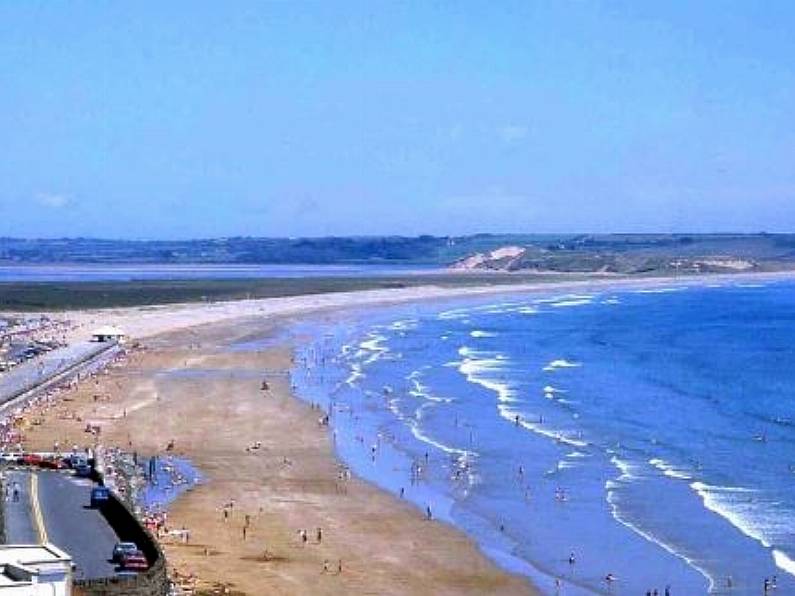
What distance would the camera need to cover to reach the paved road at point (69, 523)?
84.8 feet

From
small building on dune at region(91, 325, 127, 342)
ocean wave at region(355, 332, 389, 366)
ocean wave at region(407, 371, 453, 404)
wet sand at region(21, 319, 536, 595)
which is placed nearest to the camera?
wet sand at region(21, 319, 536, 595)

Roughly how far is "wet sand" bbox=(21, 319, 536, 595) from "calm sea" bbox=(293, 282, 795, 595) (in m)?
1.27

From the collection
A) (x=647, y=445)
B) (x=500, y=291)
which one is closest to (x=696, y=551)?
(x=647, y=445)

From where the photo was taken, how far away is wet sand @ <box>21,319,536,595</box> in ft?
102

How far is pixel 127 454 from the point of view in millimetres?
44500

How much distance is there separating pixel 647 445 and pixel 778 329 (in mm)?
51428

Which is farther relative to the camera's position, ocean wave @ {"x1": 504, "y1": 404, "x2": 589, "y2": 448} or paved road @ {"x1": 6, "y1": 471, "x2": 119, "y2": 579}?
ocean wave @ {"x1": 504, "y1": 404, "x2": 589, "y2": 448}

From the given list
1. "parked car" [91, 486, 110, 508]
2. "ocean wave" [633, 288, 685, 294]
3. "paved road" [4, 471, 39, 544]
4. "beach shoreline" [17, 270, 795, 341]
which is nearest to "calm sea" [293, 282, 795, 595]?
"parked car" [91, 486, 110, 508]

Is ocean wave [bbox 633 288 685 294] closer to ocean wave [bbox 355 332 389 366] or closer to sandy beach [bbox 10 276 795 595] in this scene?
ocean wave [bbox 355 332 389 366]

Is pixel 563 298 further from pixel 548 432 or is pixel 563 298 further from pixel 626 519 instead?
pixel 626 519

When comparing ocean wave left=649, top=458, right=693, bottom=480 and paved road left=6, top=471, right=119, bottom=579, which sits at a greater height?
paved road left=6, top=471, right=119, bottom=579

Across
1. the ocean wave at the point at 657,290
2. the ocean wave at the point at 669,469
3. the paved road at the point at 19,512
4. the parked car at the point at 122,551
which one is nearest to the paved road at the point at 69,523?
the paved road at the point at 19,512

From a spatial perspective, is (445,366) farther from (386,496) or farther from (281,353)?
(386,496)

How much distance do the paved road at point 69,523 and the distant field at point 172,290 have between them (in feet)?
247
